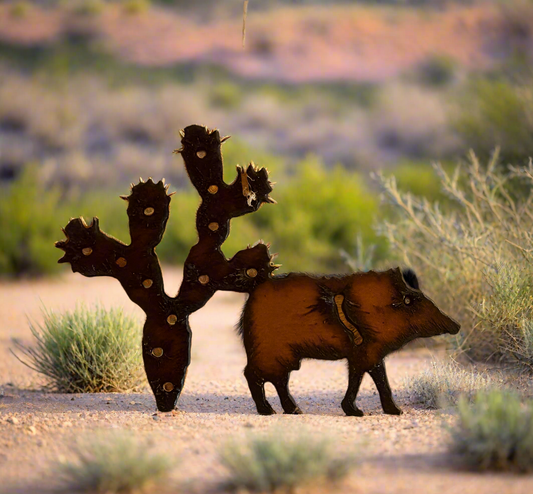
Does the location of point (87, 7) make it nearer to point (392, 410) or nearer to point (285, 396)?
point (285, 396)

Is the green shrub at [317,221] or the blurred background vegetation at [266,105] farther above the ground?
the blurred background vegetation at [266,105]

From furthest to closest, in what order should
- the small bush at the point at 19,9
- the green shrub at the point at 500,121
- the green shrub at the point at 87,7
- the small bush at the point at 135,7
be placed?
1. the small bush at the point at 135,7
2. the green shrub at the point at 87,7
3. the small bush at the point at 19,9
4. the green shrub at the point at 500,121

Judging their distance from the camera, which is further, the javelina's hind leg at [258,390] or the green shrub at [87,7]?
the green shrub at [87,7]

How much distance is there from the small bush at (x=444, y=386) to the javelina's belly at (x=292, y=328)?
0.82 m

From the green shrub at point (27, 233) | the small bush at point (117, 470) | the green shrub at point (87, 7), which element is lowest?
the small bush at point (117, 470)

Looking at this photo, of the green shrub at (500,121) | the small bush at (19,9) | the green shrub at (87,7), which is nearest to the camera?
the green shrub at (500,121)

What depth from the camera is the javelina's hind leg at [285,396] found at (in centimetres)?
506

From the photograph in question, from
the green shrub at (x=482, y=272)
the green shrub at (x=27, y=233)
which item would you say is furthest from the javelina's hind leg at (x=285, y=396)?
the green shrub at (x=27, y=233)

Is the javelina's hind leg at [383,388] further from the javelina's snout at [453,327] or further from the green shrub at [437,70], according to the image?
the green shrub at [437,70]

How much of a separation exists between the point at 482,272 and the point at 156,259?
2.96 m

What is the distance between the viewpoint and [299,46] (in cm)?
3522

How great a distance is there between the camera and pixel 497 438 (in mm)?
3723

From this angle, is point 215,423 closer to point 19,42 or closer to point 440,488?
point 440,488

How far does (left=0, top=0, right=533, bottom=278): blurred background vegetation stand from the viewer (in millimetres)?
13297
